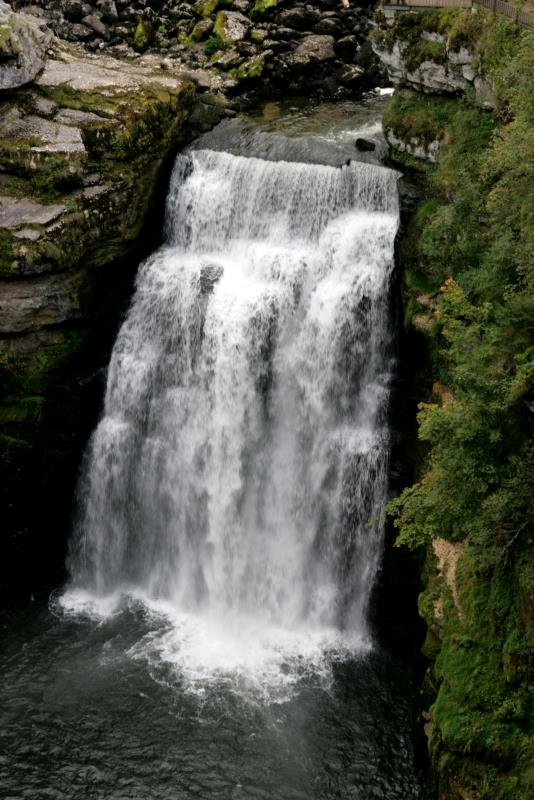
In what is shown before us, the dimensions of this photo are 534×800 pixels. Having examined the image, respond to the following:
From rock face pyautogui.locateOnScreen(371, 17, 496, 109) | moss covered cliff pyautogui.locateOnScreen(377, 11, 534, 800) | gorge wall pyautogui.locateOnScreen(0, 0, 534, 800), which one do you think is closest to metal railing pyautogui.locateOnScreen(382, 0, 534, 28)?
gorge wall pyautogui.locateOnScreen(0, 0, 534, 800)

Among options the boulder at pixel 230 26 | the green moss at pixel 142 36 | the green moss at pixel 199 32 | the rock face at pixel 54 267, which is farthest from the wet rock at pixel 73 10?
the rock face at pixel 54 267

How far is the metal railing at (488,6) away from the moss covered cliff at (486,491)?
79cm

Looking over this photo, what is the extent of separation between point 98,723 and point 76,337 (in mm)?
11464

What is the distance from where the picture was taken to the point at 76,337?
24484 mm

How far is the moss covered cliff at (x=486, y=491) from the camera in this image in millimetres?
14195

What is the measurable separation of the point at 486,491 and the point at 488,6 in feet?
49.5

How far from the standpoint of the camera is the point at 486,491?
15023 mm

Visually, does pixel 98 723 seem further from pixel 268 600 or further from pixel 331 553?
pixel 331 553

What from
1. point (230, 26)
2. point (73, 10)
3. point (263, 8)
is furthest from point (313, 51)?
point (73, 10)

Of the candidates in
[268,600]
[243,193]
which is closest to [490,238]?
[243,193]

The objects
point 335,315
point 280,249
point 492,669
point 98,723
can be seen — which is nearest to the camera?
point 492,669

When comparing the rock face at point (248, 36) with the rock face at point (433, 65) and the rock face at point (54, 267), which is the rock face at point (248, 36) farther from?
the rock face at point (54, 267)

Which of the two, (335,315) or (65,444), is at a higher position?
(335,315)

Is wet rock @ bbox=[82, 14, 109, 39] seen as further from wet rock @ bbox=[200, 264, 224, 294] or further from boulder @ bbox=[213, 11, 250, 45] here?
wet rock @ bbox=[200, 264, 224, 294]
